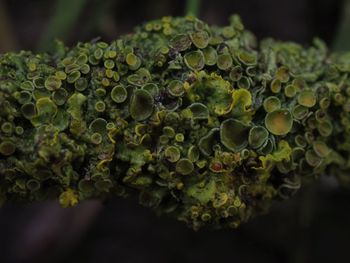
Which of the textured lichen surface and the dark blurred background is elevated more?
the textured lichen surface

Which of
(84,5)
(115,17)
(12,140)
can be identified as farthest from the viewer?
(115,17)

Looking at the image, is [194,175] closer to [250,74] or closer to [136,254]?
[250,74]

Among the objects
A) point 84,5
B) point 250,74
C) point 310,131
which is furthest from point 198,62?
point 84,5

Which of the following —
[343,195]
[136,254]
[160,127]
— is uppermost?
[160,127]

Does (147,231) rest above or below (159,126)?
below

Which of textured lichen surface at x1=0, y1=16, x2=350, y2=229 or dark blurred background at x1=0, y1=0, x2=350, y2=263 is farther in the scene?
dark blurred background at x1=0, y1=0, x2=350, y2=263

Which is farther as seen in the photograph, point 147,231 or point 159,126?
point 147,231

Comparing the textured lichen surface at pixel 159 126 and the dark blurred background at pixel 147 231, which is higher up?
the textured lichen surface at pixel 159 126

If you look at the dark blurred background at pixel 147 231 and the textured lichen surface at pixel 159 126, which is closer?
the textured lichen surface at pixel 159 126
